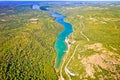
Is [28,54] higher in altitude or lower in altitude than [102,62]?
lower

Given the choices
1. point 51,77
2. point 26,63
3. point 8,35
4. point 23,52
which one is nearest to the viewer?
point 51,77

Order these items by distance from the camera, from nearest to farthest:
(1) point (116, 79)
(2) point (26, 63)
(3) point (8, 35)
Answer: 1. (1) point (116, 79)
2. (2) point (26, 63)
3. (3) point (8, 35)

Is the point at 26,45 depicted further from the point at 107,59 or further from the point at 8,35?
the point at 107,59

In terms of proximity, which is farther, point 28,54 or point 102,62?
point 28,54

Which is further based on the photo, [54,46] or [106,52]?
[54,46]

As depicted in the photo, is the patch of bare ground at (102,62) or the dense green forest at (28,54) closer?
the patch of bare ground at (102,62)

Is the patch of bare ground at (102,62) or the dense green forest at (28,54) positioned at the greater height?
the patch of bare ground at (102,62)

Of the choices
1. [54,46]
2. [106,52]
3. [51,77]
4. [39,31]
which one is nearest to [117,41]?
[106,52]
